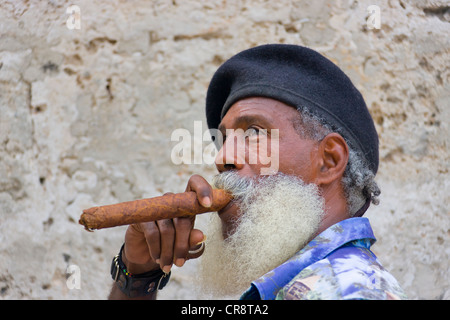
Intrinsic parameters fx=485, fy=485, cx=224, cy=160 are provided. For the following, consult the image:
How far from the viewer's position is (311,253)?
1.74 metres

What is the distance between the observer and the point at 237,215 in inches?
76.3

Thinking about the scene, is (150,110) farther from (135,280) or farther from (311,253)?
(311,253)

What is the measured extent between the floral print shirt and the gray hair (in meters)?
0.22

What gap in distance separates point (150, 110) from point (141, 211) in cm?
192

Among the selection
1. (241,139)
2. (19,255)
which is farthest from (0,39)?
(241,139)

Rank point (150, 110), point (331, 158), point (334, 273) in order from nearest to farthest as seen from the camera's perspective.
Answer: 1. point (334, 273)
2. point (331, 158)
3. point (150, 110)

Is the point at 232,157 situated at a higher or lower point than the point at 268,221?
higher

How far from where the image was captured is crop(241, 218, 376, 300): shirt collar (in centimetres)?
163

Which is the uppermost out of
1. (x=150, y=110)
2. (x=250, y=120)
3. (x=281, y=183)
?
(x=250, y=120)

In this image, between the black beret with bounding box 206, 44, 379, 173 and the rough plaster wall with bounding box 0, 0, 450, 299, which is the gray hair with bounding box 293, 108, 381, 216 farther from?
the rough plaster wall with bounding box 0, 0, 450, 299

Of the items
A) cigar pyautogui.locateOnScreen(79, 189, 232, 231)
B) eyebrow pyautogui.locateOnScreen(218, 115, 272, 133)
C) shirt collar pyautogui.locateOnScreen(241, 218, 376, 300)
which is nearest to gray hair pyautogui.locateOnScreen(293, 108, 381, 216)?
eyebrow pyautogui.locateOnScreen(218, 115, 272, 133)

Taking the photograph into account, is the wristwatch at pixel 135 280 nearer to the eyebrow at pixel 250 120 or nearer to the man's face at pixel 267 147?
the man's face at pixel 267 147

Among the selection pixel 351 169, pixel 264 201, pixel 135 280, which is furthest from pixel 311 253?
pixel 135 280

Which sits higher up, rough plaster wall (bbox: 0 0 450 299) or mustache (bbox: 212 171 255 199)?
mustache (bbox: 212 171 255 199)
